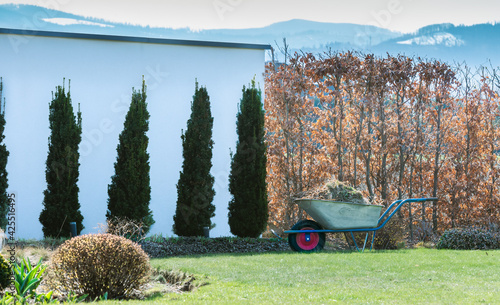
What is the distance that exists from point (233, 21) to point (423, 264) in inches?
213

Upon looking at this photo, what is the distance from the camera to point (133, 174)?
10023 mm

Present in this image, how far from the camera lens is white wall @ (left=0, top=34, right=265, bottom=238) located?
35.1 ft

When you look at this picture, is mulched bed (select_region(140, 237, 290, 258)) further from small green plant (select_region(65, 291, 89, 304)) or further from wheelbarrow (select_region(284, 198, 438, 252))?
small green plant (select_region(65, 291, 89, 304))

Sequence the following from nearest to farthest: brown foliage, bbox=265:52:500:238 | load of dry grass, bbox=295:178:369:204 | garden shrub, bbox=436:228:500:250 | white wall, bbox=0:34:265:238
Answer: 1. load of dry grass, bbox=295:178:369:204
2. garden shrub, bbox=436:228:500:250
3. white wall, bbox=0:34:265:238
4. brown foliage, bbox=265:52:500:238

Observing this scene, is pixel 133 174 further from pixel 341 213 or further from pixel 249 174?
pixel 341 213

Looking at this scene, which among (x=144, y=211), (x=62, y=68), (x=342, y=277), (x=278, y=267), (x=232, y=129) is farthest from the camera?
(x=232, y=129)

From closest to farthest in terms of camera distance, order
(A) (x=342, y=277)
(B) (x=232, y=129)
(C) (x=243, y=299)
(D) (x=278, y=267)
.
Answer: (C) (x=243, y=299)
(A) (x=342, y=277)
(D) (x=278, y=267)
(B) (x=232, y=129)

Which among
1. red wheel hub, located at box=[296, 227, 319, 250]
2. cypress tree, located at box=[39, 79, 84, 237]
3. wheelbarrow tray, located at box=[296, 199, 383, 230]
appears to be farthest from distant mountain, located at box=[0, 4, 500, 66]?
red wheel hub, located at box=[296, 227, 319, 250]

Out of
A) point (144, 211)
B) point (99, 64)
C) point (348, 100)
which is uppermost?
point (99, 64)

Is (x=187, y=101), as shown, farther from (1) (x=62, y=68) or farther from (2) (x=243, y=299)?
(2) (x=243, y=299)

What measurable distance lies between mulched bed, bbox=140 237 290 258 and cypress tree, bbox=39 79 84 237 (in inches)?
70.9

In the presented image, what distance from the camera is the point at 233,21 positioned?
957 centimetres

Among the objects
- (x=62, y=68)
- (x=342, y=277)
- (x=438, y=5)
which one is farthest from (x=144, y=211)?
(x=438, y=5)

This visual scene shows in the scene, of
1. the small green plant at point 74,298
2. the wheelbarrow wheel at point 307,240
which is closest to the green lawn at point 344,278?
the small green plant at point 74,298
